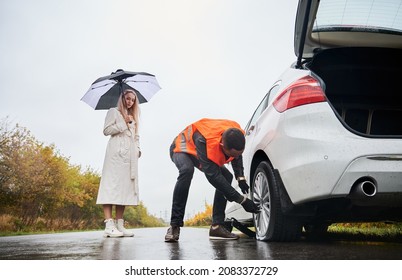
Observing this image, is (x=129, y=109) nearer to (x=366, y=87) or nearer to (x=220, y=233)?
(x=220, y=233)

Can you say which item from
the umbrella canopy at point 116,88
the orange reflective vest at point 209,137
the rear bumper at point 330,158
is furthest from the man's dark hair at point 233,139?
the umbrella canopy at point 116,88

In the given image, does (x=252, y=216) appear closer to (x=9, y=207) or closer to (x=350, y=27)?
(x=350, y=27)

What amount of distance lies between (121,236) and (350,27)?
8.24ft

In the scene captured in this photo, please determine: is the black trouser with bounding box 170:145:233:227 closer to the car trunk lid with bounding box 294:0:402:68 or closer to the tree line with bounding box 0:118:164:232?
the car trunk lid with bounding box 294:0:402:68

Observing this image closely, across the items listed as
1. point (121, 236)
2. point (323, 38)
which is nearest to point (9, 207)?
point (121, 236)

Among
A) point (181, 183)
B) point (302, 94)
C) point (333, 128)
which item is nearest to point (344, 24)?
point (302, 94)

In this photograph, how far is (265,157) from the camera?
3227mm

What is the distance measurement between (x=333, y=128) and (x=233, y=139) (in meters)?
0.86

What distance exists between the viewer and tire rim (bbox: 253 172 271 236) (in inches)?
126

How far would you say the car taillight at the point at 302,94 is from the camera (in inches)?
106

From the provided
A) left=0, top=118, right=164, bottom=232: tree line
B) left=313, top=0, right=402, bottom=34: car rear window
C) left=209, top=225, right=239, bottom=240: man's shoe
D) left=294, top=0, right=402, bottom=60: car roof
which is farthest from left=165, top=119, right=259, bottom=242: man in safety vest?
left=0, top=118, right=164, bottom=232: tree line

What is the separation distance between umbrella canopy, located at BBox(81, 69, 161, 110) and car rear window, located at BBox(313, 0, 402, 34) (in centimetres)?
169

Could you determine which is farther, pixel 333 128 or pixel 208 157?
pixel 208 157

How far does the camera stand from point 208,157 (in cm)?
343
